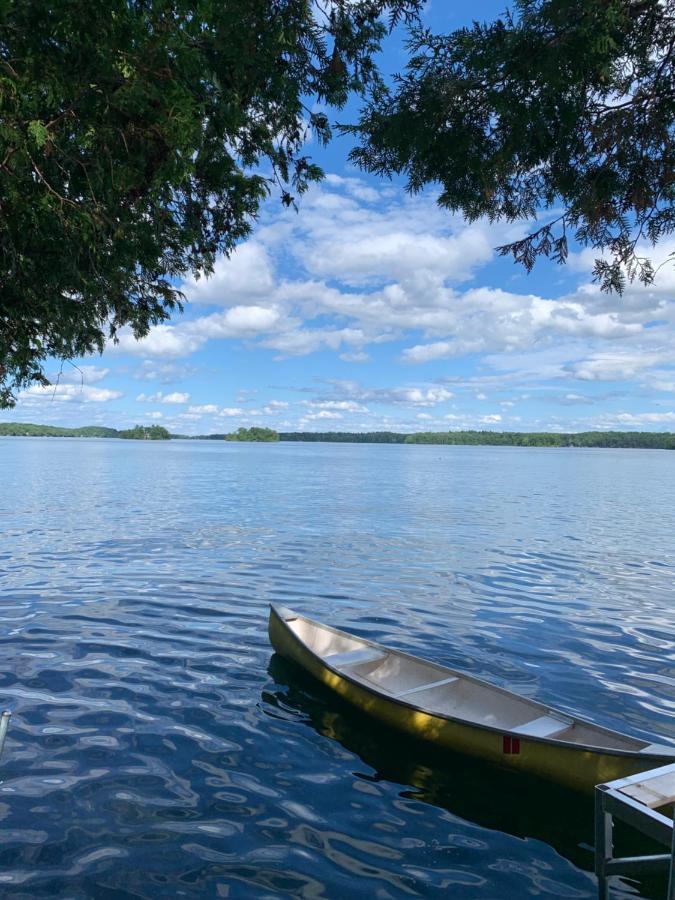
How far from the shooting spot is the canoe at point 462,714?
8.09 metres

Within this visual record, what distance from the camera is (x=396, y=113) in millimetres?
7391

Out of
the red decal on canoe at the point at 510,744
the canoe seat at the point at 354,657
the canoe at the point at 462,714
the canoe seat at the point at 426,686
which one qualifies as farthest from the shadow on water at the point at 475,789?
the canoe seat at the point at 354,657

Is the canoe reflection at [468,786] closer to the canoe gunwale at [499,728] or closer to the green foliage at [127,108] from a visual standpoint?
the canoe gunwale at [499,728]

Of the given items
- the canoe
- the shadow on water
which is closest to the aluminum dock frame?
the shadow on water

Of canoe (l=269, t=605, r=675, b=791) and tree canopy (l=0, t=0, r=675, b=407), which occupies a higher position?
tree canopy (l=0, t=0, r=675, b=407)

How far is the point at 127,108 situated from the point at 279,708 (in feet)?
30.7

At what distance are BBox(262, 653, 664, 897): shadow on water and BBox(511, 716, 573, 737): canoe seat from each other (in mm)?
583

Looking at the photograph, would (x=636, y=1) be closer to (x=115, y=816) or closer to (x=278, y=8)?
(x=278, y=8)

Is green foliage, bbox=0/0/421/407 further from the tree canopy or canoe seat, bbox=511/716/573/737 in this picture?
canoe seat, bbox=511/716/573/737

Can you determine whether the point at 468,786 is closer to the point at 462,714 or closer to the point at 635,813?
the point at 462,714

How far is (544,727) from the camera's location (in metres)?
8.96

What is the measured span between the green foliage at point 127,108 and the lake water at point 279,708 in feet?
21.4

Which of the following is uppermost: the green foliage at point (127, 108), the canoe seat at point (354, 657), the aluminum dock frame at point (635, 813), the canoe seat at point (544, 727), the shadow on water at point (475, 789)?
the green foliage at point (127, 108)

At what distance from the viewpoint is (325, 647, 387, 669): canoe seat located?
11.9 metres
